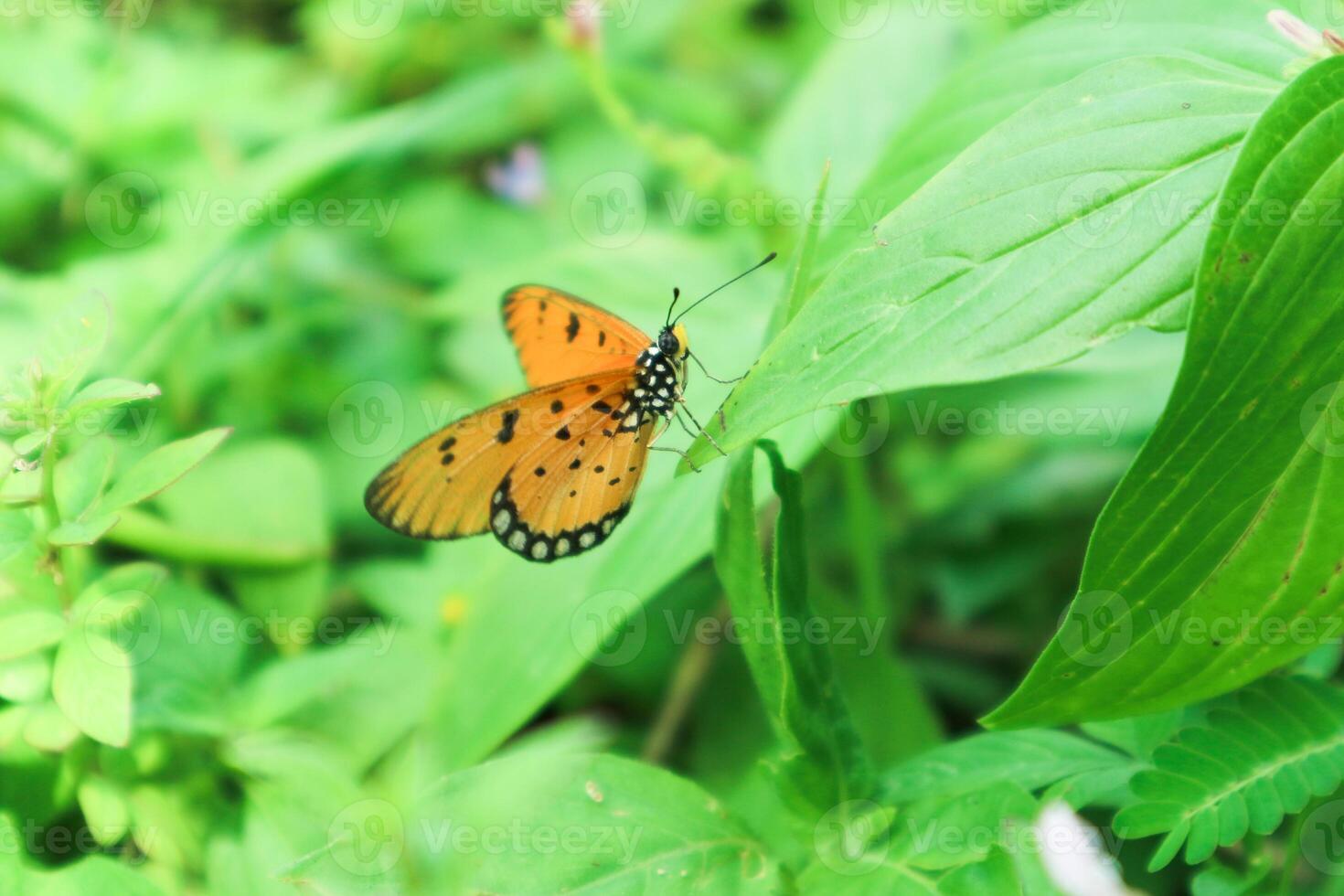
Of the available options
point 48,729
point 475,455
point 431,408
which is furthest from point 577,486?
point 431,408

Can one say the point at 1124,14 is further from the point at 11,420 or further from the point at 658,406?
the point at 11,420

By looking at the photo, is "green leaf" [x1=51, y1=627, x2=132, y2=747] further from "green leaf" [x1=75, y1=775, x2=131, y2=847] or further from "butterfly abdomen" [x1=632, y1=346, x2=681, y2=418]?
"butterfly abdomen" [x1=632, y1=346, x2=681, y2=418]

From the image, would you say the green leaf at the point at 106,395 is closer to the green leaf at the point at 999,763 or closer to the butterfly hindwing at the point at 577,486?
the butterfly hindwing at the point at 577,486

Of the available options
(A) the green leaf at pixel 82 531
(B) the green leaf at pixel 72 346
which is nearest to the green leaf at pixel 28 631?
(A) the green leaf at pixel 82 531

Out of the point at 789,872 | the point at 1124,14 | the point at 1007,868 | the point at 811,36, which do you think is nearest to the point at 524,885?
the point at 789,872

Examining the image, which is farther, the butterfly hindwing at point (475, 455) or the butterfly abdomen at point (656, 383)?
the butterfly abdomen at point (656, 383)

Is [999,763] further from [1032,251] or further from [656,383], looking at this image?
[656,383]

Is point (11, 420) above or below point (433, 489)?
above
